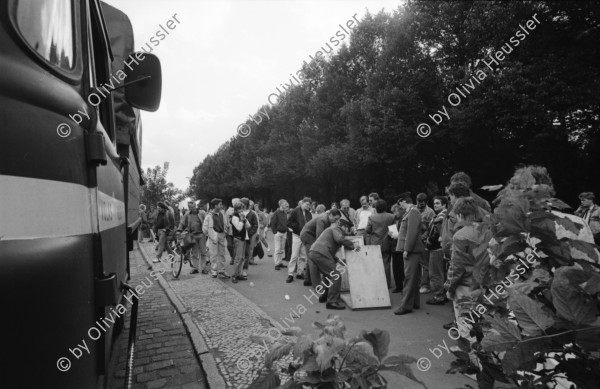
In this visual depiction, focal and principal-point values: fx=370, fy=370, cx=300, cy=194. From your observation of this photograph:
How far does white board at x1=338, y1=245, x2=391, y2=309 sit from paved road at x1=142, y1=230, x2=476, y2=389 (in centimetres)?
23

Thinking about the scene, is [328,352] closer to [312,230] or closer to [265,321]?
[265,321]

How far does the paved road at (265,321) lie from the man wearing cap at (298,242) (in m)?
0.47

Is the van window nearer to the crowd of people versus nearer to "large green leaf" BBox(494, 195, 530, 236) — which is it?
"large green leaf" BBox(494, 195, 530, 236)

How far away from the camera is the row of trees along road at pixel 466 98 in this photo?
14.6 meters

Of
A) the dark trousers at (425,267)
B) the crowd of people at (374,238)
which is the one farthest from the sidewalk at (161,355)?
the dark trousers at (425,267)

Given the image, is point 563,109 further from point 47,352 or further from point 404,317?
point 47,352

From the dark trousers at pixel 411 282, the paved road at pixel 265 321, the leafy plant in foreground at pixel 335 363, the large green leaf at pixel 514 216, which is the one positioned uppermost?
the large green leaf at pixel 514 216

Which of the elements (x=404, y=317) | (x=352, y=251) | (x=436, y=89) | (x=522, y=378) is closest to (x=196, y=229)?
(x=352, y=251)

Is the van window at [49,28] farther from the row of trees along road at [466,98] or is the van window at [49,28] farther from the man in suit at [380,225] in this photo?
the row of trees along road at [466,98]

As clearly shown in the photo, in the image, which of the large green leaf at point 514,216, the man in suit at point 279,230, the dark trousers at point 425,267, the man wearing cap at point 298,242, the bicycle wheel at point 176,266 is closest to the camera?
the large green leaf at point 514,216

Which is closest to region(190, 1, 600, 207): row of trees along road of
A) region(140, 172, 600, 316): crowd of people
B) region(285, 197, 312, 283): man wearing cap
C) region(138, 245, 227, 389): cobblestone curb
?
region(285, 197, 312, 283): man wearing cap

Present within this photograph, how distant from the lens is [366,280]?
7094 mm

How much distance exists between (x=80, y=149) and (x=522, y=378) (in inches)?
71.6

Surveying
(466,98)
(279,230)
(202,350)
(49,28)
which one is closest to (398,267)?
(279,230)
